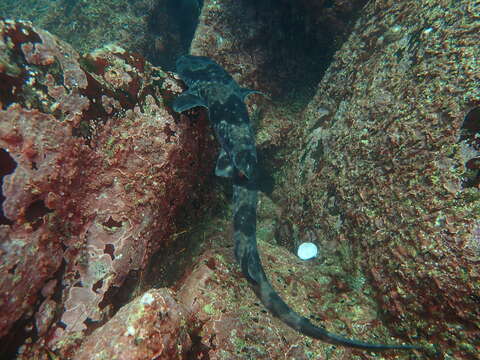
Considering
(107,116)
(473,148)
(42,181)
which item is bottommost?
(42,181)

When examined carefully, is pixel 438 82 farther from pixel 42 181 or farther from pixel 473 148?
pixel 42 181

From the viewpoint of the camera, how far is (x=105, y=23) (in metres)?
9.92

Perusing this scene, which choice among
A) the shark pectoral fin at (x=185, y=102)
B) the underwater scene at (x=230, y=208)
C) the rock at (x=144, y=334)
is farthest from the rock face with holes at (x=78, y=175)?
the rock at (x=144, y=334)

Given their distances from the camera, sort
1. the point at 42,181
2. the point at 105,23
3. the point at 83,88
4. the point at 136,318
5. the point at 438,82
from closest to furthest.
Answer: the point at 136,318 < the point at 42,181 < the point at 83,88 < the point at 438,82 < the point at 105,23

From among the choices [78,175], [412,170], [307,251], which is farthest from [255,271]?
[78,175]

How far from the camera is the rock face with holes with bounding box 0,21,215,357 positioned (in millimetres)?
2453

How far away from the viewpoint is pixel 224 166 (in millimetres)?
4250

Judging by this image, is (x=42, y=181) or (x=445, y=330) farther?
(x=445, y=330)

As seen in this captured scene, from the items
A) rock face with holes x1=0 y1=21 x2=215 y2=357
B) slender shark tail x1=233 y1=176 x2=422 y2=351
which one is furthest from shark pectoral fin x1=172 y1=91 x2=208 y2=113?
slender shark tail x1=233 y1=176 x2=422 y2=351

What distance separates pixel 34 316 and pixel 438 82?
482 centimetres

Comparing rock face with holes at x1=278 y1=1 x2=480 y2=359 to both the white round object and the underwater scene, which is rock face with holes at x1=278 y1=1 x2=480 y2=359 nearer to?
the underwater scene

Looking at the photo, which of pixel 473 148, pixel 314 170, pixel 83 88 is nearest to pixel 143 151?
pixel 83 88

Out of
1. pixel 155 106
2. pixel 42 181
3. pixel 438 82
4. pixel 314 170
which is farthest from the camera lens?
pixel 314 170

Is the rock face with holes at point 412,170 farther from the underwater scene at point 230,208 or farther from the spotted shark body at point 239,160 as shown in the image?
the spotted shark body at point 239,160
